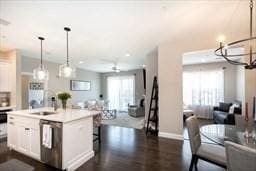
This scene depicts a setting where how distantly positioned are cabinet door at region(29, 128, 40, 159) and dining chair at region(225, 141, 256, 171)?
10.0 feet

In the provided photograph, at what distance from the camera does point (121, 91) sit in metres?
10.2

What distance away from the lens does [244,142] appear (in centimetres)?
189

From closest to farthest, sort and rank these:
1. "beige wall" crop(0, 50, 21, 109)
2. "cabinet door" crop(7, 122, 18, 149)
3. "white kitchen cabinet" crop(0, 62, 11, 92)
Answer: "cabinet door" crop(7, 122, 18, 149), "white kitchen cabinet" crop(0, 62, 11, 92), "beige wall" crop(0, 50, 21, 109)

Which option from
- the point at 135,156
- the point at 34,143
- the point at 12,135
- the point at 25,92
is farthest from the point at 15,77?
the point at 135,156

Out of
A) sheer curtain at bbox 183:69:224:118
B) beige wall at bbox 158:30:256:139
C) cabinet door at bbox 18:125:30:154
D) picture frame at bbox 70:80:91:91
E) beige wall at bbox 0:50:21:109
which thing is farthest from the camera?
picture frame at bbox 70:80:91:91

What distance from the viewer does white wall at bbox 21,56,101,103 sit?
5879mm

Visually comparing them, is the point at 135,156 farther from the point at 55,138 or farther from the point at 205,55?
the point at 205,55

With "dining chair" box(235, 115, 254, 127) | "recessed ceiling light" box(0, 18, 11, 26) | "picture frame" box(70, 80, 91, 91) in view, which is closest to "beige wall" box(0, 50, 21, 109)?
"recessed ceiling light" box(0, 18, 11, 26)

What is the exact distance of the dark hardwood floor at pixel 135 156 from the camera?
2707 mm

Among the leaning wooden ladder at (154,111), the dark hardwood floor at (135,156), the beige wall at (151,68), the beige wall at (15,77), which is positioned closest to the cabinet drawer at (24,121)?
the dark hardwood floor at (135,156)

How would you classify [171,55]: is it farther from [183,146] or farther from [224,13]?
[183,146]

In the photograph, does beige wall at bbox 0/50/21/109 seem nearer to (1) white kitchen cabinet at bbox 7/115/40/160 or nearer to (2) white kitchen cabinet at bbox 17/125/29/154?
(1) white kitchen cabinet at bbox 7/115/40/160

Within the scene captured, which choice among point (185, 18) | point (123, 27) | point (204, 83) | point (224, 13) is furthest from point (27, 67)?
point (204, 83)

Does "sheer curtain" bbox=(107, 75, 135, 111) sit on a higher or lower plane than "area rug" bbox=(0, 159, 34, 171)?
higher
